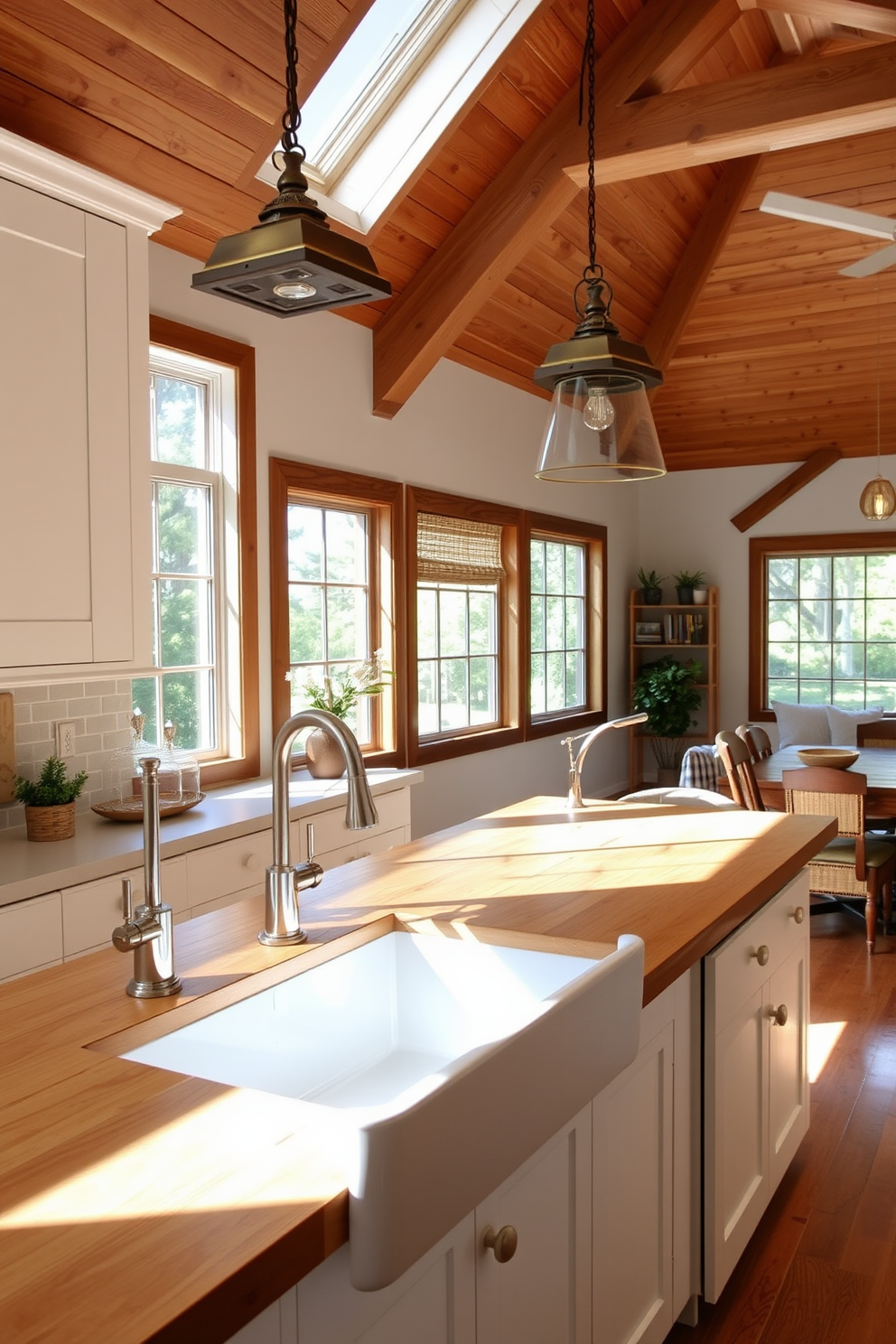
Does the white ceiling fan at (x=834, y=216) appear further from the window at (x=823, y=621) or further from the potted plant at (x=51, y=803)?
the window at (x=823, y=621)

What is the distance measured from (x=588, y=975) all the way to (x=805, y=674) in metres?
7.17

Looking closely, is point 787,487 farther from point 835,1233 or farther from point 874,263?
point 835,1233

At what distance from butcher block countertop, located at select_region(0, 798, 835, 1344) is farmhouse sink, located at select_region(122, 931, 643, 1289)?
0.04 meters

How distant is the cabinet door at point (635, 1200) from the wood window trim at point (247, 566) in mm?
Result: 2452

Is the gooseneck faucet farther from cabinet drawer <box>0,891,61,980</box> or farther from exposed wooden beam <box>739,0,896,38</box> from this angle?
exposed wooden beam <box>739,0,896,38</box>

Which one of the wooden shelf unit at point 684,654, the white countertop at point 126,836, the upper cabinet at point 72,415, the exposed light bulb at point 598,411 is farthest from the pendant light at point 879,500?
the upper cabinet at point 72,415

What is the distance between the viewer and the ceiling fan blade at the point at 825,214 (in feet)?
12.8

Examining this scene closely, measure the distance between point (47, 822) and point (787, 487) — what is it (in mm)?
6462

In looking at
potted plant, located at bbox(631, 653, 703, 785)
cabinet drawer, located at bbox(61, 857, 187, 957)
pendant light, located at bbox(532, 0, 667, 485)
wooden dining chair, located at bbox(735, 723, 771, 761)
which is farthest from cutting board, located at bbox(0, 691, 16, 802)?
potted plant, located at bbox(631, 653, 703, 785)

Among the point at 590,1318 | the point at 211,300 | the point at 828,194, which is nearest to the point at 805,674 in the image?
the point at 828,194

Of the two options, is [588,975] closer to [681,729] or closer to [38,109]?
[38,109]

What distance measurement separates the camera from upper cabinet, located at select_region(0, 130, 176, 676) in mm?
2701

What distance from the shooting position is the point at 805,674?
8.14 metres

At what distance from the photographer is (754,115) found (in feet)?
14.0
